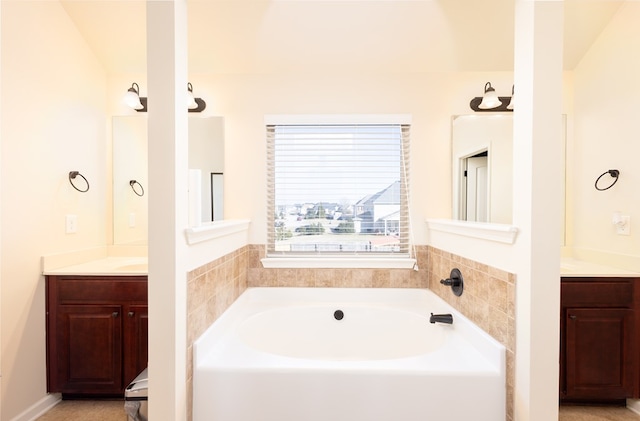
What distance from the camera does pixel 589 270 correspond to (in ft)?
6.37

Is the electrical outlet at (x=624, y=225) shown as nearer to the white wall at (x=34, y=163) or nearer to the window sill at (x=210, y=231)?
the window sill at (x=210, y=231)

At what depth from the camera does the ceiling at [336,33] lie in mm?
1943

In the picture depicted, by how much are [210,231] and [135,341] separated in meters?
1.10

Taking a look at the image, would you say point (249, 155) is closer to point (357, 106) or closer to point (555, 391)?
point (357, 106)

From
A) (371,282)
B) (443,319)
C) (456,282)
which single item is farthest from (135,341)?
(456,282)

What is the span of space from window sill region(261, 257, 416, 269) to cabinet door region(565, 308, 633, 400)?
104 cm

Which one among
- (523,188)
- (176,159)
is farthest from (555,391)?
(176,159)

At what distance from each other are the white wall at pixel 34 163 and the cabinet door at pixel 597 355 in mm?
3271

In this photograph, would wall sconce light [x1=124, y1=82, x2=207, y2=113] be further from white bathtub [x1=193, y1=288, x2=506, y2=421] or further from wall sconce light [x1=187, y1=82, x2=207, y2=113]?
white bathtub [x1=193, y1=288, x2=506, y2=421]

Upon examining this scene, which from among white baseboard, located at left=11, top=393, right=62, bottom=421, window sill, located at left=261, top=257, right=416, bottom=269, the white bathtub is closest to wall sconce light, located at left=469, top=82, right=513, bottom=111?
window sill, located at left=261, top=257, right=416, bottom=269

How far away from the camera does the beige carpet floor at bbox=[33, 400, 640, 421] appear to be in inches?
71.9

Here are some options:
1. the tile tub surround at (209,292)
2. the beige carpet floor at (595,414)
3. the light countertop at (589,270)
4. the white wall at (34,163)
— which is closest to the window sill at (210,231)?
the tile tub surround at (209,292)

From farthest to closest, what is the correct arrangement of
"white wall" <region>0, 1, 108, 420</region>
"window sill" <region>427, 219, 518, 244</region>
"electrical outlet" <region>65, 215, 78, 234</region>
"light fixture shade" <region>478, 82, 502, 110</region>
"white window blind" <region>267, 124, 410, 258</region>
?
"white window blind" <region>267, 124, 410, 258</region> → "light fixture shade" <region>478, 82, 502, 110</region> → "electrical outlet" <region>65, 215, 78, 234</region> → "white wall" <region>0, 1, 108, 420</region> → "window sill" <region>427, 219, 518, 244</region>

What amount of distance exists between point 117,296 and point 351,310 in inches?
60.6
